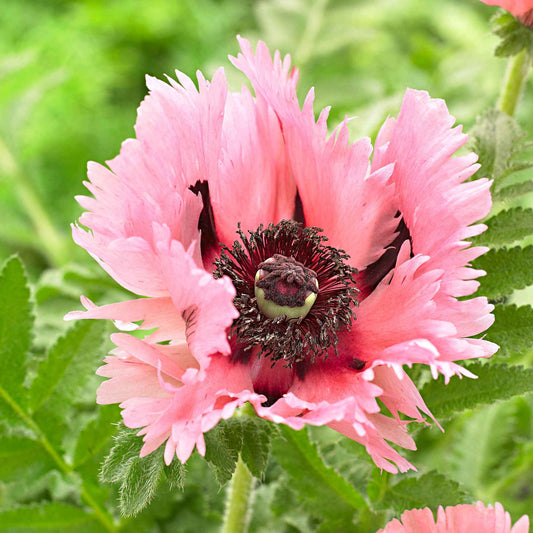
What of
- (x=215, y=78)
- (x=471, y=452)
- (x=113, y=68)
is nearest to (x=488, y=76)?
(x=471, y=452)

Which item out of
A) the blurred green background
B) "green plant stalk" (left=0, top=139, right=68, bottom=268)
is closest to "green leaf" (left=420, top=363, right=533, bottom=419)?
the blurred green background

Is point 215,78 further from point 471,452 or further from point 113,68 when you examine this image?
point 113,68

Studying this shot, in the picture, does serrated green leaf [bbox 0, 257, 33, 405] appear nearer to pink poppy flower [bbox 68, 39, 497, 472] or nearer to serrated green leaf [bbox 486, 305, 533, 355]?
pink poppy flower [bbox 68, 39, 497, 472]

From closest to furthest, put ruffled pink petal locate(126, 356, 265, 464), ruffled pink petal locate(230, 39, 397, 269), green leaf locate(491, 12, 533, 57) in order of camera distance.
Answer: ruffled pink petal locate(126, 356, 265, 464)
ruffled pink petal locate(230, 39, 397, 269)
green leaf locate(491, 12, 533, 57)

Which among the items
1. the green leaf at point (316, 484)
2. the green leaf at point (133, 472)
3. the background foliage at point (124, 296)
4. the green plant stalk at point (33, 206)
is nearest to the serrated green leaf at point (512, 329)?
the background foliage at point (124, 296)

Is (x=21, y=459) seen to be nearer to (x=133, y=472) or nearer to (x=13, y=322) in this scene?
(x=13, y=322)

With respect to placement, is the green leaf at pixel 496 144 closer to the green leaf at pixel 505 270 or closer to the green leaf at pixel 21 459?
the green leaf at pixel 505 270

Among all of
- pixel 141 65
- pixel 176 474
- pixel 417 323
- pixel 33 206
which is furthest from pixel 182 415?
pixel 141 65
